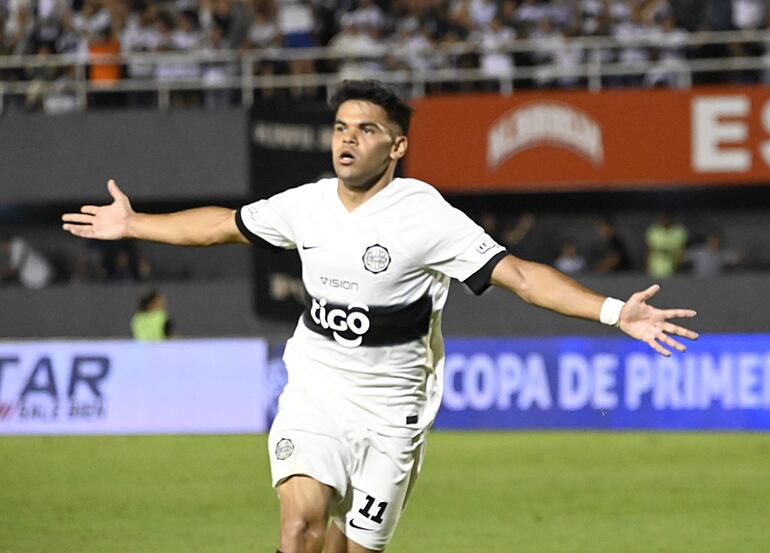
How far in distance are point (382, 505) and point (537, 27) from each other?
16.5 meters

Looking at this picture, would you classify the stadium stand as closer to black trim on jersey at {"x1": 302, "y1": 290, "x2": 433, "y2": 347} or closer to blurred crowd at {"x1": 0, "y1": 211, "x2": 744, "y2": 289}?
blurred crowd at {"x1": 0, "y1": 211, "x2": 744, "y2": 289}

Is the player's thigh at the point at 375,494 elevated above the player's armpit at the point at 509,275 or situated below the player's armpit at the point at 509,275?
below

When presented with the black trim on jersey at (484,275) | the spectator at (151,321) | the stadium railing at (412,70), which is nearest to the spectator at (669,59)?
the stadium railing at (412,70)

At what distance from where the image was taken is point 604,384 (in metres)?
17.5

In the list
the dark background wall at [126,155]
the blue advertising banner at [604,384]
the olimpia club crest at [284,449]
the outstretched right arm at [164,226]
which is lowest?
the blue advertising banner at [604,384]

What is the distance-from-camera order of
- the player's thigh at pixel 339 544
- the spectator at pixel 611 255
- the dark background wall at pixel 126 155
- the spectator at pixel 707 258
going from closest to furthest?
the player's thigh at pixel 339 544
the spectator at pixel 707 258
the spectator at pixel 611 255
the dark background wall at pixel 126 155

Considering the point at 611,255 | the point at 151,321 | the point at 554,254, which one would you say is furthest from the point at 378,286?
the point at 554,254

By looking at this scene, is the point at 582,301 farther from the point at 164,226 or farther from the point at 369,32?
the point at 369,32

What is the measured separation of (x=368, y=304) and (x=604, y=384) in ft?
38.3

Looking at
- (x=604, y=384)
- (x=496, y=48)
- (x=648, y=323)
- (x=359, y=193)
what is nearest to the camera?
(x=648, y=323)

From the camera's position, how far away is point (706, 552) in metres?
9.46

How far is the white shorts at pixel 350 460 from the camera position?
20.1ft

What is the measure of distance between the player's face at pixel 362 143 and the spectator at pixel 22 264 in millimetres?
21053

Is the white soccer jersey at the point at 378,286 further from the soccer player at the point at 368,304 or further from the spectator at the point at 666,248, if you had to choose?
the spectator at the point at 666,248
